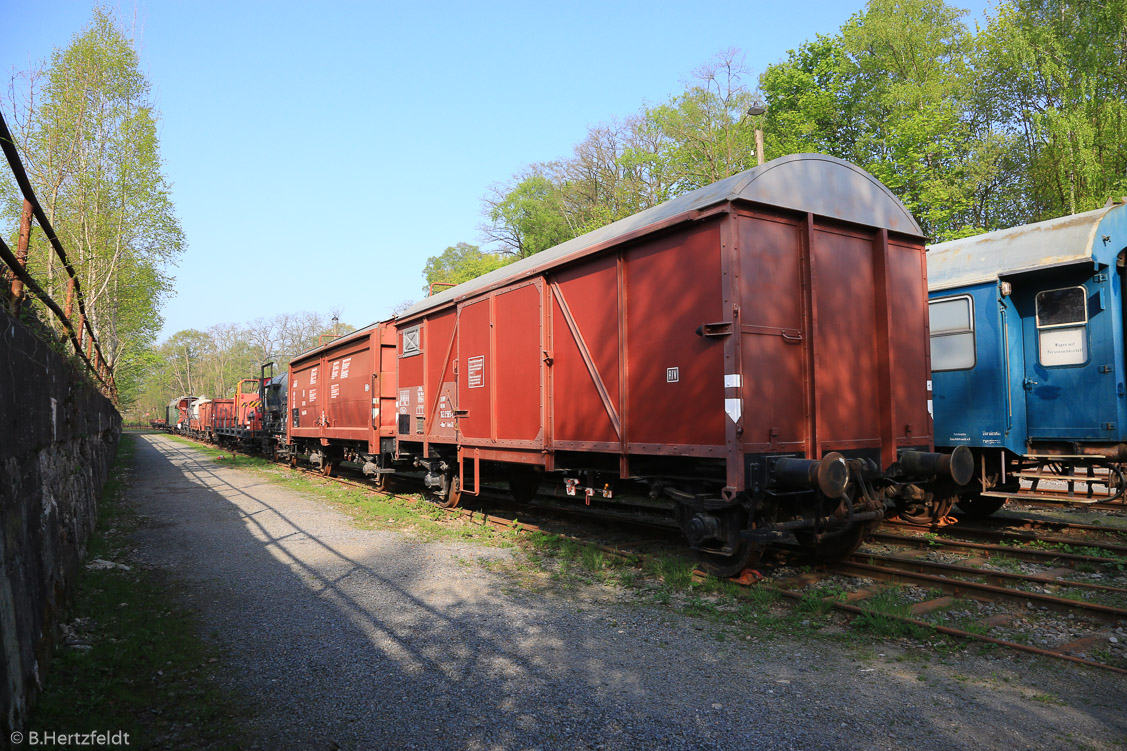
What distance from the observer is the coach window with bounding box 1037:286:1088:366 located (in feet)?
26.0

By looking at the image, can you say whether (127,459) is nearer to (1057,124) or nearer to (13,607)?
(13,607)

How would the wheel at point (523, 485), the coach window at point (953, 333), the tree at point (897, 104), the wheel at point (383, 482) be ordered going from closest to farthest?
the coach window at point (953, 333) < the wheel at point (523, 485) < the wheel at point (383, 482) < the tree at point (897, 104)

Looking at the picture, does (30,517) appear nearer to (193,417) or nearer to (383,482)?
(383,482)

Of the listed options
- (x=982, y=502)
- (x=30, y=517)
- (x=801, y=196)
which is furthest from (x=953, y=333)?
(x=30, y=517)

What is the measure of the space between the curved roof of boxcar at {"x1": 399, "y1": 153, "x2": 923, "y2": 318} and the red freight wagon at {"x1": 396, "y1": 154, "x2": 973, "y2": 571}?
0.8 inches

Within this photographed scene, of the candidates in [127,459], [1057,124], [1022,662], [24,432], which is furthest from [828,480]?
[127,459]

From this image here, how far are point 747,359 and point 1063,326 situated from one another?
5356 millimetres

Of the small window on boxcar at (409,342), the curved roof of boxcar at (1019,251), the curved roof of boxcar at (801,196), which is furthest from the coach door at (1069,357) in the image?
the small window on boxcar at (409,342)

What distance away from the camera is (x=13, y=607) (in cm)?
323

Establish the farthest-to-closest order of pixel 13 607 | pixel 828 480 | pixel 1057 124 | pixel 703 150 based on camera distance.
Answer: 1. pixel 703 150
2. pixel 1057 124
3. pixel 828 480
4. pixel 13 607

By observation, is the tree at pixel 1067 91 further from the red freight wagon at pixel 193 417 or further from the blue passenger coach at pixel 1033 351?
the red freight wagon at pixel 193 417

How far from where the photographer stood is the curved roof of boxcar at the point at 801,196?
5797 millimetres

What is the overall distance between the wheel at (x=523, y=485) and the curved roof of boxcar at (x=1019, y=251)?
258 inches

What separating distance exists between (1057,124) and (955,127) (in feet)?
10.5
